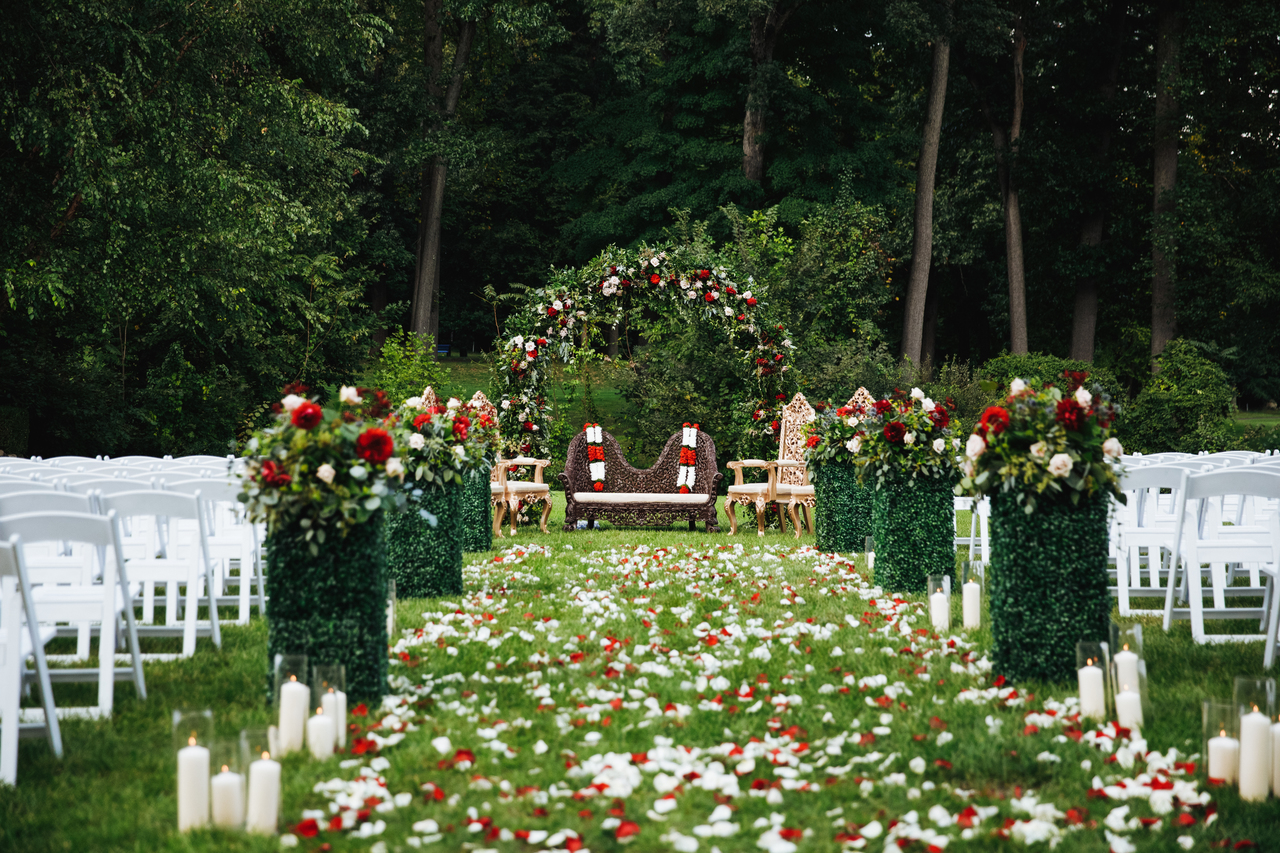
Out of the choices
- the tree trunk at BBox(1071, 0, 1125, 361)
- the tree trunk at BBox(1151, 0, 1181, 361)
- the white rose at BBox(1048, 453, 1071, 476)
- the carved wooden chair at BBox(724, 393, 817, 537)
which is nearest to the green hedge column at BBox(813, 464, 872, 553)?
the carved wooden chair at BBox(724, 393, 817, 537)

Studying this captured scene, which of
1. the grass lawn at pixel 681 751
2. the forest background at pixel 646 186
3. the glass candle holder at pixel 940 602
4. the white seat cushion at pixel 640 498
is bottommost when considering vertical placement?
the grass lawn at pixel 681 751

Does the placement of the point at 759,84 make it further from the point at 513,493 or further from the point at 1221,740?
the point at 1221,740

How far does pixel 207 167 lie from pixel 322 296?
7.16 m

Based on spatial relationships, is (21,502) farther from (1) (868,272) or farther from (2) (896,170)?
(2) (896,170)

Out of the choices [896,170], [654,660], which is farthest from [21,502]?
[896,170]

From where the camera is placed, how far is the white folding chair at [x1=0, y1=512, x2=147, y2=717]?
155 inches

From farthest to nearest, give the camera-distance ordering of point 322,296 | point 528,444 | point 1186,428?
point 322,296, point 1186,428, point 528,444

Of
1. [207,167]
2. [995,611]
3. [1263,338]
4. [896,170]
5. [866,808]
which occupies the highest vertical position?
[896,170]

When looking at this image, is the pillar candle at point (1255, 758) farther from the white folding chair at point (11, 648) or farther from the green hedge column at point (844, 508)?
the green hedge column at point (844, 508)

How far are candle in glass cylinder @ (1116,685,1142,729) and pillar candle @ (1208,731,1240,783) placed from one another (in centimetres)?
56

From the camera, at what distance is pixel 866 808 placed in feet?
11.1

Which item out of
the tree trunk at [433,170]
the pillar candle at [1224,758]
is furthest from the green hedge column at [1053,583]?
the tree trunk at [433,170]

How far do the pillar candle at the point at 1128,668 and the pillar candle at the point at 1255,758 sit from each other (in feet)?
2.52

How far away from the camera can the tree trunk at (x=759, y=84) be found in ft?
72.1
